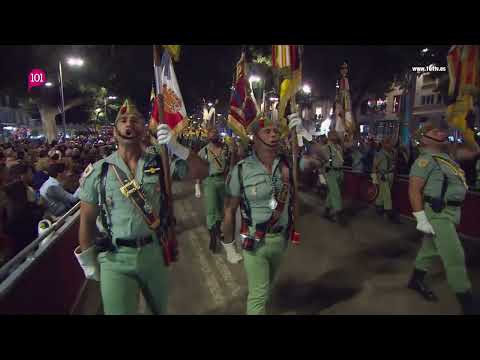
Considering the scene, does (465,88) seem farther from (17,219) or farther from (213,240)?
(17,219)

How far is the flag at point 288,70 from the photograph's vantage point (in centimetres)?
508

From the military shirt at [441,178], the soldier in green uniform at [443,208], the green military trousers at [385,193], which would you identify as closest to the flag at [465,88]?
the soldier in green uniform at [443,208]

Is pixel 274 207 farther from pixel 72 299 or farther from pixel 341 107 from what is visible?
pixel 341 107

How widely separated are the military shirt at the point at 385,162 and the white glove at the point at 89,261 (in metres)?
7.79

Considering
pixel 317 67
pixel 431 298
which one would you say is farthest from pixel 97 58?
pixel 431 298

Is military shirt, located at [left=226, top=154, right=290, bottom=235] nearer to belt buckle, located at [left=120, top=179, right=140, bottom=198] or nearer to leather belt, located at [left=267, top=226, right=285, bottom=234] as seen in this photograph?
leather belt, located at [left=267, top=226, right=285, bottom=234]

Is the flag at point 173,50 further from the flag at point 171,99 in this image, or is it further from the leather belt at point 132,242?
the leather belt at point 132,242

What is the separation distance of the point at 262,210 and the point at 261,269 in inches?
21.9

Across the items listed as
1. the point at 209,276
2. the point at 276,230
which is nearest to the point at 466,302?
the point at 276,230

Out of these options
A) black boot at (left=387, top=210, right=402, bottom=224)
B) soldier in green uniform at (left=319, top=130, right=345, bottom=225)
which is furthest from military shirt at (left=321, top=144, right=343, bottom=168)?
black boot at (left=387, top=210, right=402, bottom=224)

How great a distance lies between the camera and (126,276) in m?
Answer: 2.93

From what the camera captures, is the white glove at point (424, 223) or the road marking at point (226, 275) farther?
the road marking at point (226, 275)

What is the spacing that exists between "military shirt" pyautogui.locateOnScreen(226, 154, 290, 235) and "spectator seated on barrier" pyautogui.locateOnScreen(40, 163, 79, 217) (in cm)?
348

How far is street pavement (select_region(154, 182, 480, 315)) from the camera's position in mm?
4438
